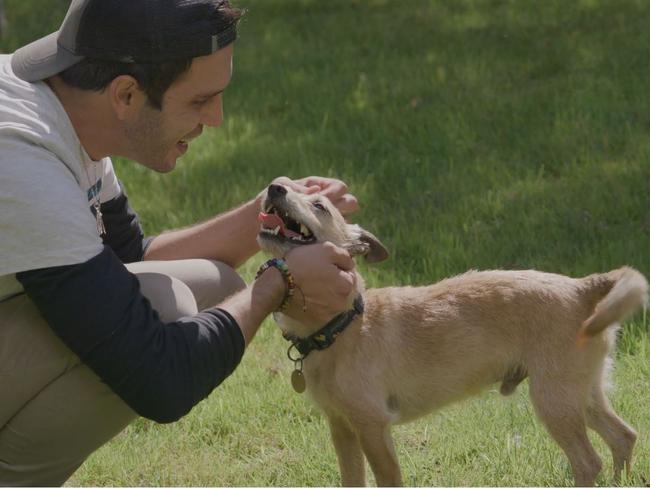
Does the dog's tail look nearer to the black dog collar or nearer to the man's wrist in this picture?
the black dog collar

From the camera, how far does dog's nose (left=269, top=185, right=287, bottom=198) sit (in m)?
3.70

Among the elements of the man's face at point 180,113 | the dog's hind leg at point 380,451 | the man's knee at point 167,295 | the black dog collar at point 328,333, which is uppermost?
the man's face at point 180,113

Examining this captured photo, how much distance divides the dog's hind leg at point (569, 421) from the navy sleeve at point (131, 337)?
1.17 m

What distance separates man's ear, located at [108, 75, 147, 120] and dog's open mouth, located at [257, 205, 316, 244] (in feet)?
2.30

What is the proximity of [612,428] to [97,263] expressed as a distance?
6.37 feet

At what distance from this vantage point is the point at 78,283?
2.88 m

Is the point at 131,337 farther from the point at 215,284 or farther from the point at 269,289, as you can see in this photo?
the point at 215,284

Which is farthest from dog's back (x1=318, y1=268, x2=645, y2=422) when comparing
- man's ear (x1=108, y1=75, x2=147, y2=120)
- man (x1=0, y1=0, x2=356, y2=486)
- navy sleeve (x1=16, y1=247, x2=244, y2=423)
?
man's ear (x1=108, y1=75, x2=147, y2=120)

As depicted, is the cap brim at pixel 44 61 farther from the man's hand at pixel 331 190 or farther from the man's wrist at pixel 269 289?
the man's hand at pixel 331 190

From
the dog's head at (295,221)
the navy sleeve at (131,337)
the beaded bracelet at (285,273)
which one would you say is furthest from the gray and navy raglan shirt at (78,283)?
the dog's head at (295,221)

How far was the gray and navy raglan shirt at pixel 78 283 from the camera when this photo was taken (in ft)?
9.45

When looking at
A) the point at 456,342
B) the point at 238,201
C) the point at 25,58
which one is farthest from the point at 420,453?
the point at 238,201

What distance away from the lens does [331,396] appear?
377 centimetres

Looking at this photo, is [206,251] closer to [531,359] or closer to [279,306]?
[279,306]
